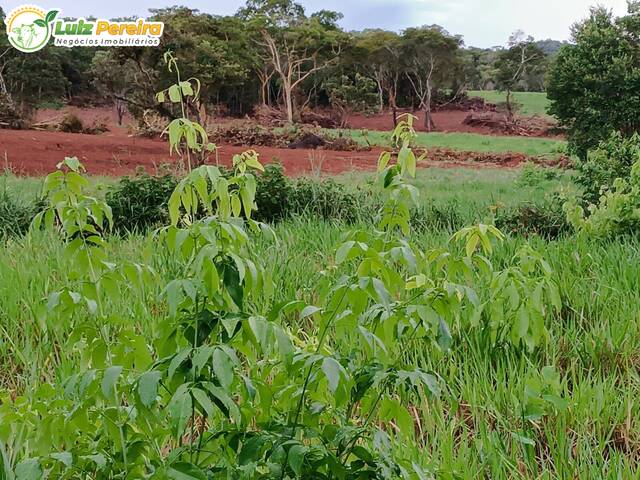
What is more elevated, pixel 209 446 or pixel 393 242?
pixel 393 242

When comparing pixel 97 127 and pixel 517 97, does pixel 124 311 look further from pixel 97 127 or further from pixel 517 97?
pixel 517 97

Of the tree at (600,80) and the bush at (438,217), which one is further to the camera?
the tree at (600,80)

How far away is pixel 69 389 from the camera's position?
0.77 meters

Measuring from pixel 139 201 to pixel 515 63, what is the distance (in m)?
9.33

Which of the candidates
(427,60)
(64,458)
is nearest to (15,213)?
(64,458)

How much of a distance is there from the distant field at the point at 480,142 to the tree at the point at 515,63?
1.62m

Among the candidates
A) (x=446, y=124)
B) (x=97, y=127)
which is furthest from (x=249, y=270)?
(x=446, y=124)

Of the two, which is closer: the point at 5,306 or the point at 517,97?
the point at 5,306

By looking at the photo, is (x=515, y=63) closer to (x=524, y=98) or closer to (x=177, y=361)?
(x=524, y=98)

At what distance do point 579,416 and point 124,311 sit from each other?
1.36 m

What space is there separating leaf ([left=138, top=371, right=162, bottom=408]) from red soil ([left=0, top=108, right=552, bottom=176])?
170 inches

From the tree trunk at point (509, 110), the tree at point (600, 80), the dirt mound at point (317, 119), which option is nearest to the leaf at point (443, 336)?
the tree at point (600, 80)

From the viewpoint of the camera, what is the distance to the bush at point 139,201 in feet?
13.3

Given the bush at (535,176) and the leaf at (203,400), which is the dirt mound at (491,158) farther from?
the leaf at (203,400)
